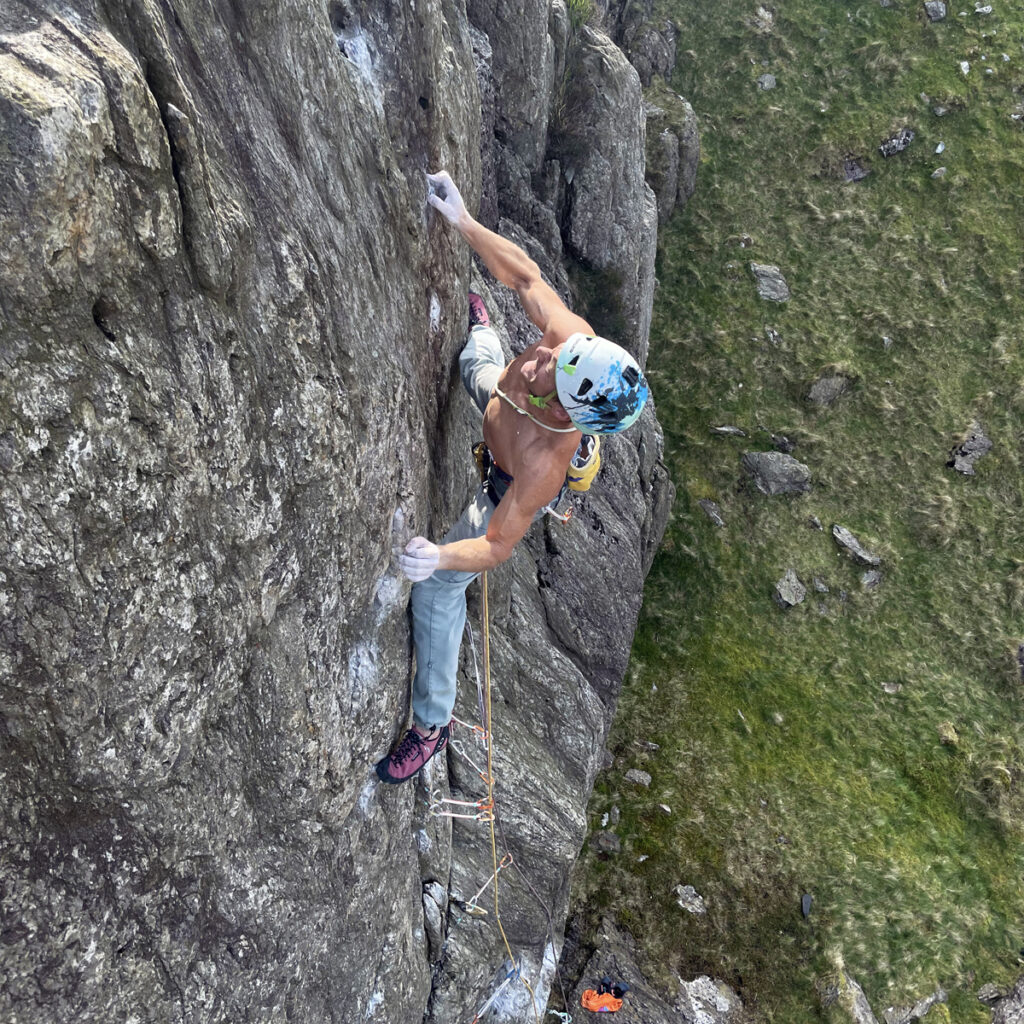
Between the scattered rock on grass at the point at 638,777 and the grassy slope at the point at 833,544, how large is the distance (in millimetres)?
345

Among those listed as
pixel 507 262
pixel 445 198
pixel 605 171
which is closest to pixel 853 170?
pixel 605 171

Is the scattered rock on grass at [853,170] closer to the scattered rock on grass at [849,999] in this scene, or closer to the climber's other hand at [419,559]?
the scattered rock on grass at [849,999]

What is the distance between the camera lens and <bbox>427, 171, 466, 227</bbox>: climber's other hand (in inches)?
331

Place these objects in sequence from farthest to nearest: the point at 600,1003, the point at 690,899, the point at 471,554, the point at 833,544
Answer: the point at 833,544 < the point at 690,899 < the point at 600,1003 < the point at 471,554

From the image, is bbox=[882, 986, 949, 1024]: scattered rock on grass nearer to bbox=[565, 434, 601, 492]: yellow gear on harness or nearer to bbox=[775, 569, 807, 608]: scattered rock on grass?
bbox=[775, 569, 807, 608]: scattered rock on grass

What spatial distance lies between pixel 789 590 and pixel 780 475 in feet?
14.9

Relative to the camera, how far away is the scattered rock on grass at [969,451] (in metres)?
26.5

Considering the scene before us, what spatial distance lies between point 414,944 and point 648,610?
53.8ft

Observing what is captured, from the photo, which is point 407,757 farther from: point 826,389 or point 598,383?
point 826,389

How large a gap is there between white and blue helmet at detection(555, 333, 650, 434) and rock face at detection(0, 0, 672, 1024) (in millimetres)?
1885

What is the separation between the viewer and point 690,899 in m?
18.5

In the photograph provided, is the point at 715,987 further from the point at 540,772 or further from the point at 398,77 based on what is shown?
the point at 398,77

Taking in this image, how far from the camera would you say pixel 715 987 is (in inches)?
675

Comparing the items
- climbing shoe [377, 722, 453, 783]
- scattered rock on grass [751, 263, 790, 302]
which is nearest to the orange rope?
climbing shoe [377, 722, 453, 783]
